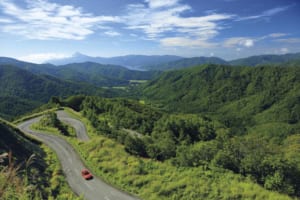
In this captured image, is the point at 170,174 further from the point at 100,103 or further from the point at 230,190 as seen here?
the point at 100,103

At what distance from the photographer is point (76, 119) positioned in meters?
72.0

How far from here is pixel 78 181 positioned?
32.2 meters

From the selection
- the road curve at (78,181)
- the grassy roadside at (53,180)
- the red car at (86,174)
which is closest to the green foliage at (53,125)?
the road curve at (78,181)

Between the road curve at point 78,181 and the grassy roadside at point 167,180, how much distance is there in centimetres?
124

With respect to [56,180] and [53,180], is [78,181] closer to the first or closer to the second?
[56,180]

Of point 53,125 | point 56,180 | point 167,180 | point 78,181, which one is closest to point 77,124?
point 53,125

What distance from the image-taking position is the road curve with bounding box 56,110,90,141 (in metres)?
55.2

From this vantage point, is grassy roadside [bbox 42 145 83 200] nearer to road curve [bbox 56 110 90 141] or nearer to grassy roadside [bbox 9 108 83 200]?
grassy roadside [bbox 9 108 83 200]

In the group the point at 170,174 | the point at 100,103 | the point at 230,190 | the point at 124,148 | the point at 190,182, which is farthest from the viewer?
the point at 100,103

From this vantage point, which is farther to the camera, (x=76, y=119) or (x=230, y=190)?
(x=76, y=119)

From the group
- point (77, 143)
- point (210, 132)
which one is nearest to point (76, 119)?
point (77, 143)

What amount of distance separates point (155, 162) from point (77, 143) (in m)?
20.0

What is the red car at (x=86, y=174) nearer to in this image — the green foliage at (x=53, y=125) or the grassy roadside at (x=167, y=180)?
the grassy roadside at (x=167, y=180)

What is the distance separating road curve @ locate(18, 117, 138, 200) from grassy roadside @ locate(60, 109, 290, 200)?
4.08 ft
